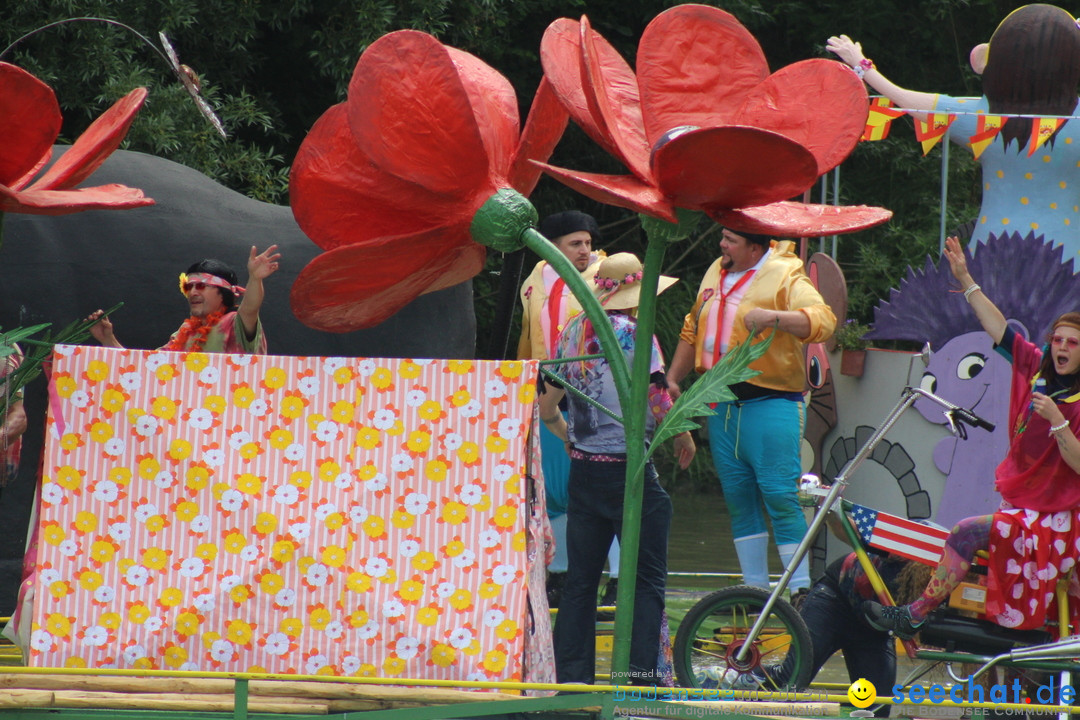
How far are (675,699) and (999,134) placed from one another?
136 inches

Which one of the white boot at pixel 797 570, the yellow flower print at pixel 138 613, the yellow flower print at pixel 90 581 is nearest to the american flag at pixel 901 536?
the white boot at pixel 797 570

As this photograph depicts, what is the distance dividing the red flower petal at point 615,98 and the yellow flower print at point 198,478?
4.47 ft

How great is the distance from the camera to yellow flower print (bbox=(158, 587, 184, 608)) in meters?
3.42

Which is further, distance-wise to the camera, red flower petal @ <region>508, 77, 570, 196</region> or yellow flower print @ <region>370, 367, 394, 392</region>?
yellow flower print @ <region>370, 367, 394, 392</region>

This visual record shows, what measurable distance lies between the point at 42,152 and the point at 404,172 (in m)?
1.05

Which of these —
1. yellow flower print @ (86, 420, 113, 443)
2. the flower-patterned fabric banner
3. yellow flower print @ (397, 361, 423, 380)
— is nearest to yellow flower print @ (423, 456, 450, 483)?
the flower-patterned fabric banner

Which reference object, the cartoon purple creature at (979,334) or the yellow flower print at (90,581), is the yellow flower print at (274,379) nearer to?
Result: the yellow flower print at (90,581)

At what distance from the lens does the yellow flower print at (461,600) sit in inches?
133

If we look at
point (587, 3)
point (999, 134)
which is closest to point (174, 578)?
point (999, 134)

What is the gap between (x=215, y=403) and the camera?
353 cm

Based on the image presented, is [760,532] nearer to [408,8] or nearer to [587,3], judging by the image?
[408,8]

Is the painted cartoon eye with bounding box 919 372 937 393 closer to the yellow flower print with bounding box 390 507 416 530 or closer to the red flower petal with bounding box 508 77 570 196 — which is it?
the red flower petal with bounding box 508 77 570 196

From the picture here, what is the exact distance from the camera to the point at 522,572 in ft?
11.1

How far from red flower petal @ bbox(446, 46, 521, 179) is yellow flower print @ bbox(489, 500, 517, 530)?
33.1 inches
